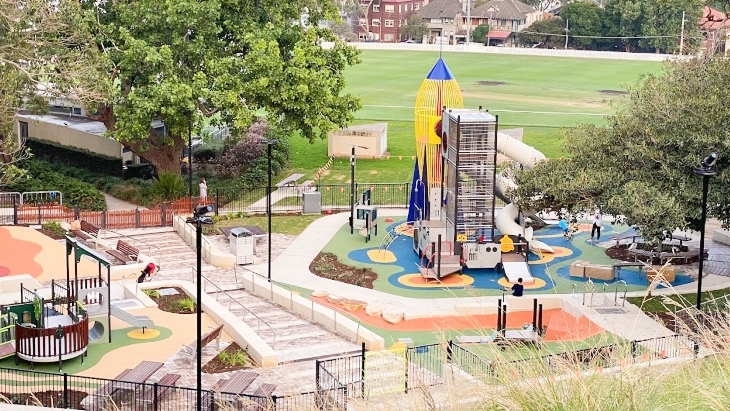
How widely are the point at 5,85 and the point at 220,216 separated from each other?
987 centimetres

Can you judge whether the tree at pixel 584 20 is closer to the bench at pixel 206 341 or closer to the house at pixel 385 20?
the house at pixel 385 20

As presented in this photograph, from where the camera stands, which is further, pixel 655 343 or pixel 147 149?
pixel 147 149

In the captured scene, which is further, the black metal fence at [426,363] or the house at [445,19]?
the house at [445,19]

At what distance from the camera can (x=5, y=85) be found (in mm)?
41312

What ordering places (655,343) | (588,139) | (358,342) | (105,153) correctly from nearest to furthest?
1. (655,343)
2. (358,342)
3. (588,139)
4. (105,153)

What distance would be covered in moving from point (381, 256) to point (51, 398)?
57.8 feet

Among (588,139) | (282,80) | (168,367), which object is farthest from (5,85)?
(588,139)

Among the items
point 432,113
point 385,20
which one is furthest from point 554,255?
point 385,20

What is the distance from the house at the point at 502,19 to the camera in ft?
536

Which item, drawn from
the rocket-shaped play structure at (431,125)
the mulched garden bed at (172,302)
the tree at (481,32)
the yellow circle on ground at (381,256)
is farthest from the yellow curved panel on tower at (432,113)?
the tree at (481,32)

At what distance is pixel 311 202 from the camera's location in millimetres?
46125

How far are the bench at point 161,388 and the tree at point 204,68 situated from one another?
2165cm

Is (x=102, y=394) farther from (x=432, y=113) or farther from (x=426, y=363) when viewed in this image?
(x=432, y=113)

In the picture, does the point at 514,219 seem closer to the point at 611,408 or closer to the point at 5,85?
the point at 5,85
